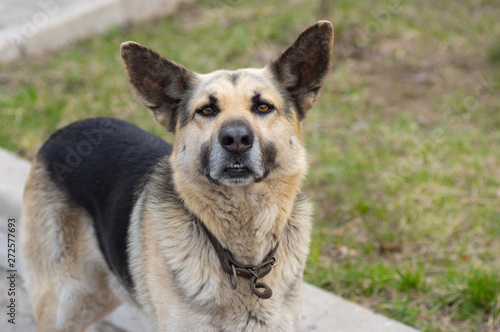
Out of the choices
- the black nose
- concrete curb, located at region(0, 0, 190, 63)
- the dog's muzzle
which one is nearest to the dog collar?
the dog's muzzle

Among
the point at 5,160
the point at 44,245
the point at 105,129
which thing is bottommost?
the point at 5,160

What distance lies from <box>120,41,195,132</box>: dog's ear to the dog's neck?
52 centimetres

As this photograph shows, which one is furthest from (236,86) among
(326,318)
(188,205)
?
(326,318)

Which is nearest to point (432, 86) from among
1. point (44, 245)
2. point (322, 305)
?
point (322, 305)

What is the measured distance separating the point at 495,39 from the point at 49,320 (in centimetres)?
686

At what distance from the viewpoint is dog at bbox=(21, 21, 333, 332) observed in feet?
8.54

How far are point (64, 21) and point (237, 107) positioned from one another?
551cm

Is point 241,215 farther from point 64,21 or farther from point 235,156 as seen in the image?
point 64,21

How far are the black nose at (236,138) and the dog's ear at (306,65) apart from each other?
1.84 feet

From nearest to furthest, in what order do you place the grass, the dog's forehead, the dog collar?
the dog collar → the dog's forehead → the grass

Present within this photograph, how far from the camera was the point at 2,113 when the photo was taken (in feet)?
19.3

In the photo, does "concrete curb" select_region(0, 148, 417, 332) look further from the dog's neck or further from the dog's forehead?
the dog's forehead

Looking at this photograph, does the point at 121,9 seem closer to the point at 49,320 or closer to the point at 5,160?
the point at 5,160

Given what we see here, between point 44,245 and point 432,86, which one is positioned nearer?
point 44,245
